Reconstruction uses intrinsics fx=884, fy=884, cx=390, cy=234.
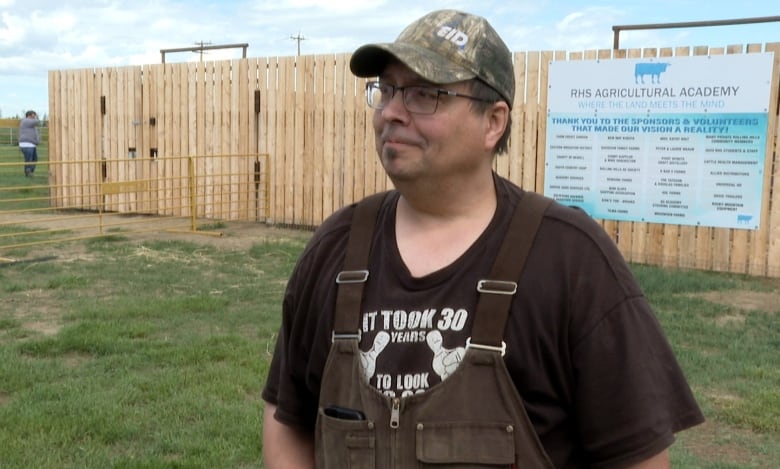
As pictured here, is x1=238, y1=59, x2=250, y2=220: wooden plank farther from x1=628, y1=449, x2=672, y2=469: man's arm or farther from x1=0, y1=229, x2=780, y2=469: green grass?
x1=628, y1=449, x2=672, y2=469: man's arm

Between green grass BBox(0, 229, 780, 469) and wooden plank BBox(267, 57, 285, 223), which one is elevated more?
wooden plank BBox(267, 57, 285, 223)

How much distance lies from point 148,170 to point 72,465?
11.6 meters

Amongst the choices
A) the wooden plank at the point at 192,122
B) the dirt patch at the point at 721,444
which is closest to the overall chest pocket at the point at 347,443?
the dirt patch at the point at 721,444

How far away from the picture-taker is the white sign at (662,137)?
9734 mm

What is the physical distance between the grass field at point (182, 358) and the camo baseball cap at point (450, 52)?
302cm

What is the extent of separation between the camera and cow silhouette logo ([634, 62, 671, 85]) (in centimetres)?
1006

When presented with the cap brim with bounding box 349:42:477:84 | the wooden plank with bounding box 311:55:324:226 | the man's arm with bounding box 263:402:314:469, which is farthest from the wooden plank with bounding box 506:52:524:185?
the cap brim with bounding box 349:42:477:84

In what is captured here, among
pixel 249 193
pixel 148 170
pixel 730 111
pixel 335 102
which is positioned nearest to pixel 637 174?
pixel 730 111

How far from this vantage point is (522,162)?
1133cm

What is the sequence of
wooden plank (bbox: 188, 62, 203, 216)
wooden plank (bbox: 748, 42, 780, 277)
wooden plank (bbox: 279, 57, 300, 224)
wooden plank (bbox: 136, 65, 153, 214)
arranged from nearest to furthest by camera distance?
1. wooden plank (bbox: 748, 42, 780, 277)
2. wooden plank (bbox: 279, 57, 300, 224)
3. wooden plank (bbox: 188, 62, 203, 216)
4. wooden plank (bbox: 136, 65, 153, 214)

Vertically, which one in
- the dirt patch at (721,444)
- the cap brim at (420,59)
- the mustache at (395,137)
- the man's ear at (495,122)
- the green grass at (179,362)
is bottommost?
the dirt patch at (721,444)

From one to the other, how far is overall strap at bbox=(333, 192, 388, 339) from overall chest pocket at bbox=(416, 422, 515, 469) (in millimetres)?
268

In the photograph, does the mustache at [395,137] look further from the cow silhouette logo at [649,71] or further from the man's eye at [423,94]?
the cow silhouette logo at [649,71]

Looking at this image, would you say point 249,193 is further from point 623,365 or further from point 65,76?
point 623,365
